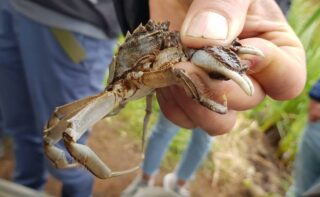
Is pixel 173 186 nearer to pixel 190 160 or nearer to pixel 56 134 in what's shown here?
pixel 190 160

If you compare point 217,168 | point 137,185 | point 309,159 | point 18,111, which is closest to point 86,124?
point 18,111

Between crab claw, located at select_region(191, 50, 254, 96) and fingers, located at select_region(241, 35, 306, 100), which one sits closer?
crab claw, located at select_region(191, 50, 254, 96)

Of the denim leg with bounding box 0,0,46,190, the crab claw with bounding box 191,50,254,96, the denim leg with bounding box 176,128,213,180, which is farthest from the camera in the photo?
the denim leg with bounding box 176,128,213,180

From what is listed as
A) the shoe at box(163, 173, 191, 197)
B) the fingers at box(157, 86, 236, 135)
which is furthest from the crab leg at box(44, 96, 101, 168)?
the shoe at box(163, 173, 191, 197)

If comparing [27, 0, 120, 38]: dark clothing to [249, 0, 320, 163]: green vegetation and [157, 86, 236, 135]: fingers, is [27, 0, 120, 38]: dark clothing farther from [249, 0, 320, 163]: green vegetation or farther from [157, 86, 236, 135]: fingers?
[249, 0, 320, 163]: green vegetation

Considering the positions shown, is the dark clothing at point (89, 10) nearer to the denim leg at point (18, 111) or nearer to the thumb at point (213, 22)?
the denim leg at point (18, 111)

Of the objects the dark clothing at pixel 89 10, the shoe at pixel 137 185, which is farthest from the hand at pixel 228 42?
the shoe at pixel 137 185

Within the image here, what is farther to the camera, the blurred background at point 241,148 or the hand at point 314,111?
the blurred background at point 241,148
